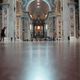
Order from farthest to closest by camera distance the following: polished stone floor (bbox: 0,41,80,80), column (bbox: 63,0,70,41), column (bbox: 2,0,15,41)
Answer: column (bbox: 63,0,70,41) → column (bbox: 2,0,15,41) → polished stone floor (bbox: 0,41,80,80)

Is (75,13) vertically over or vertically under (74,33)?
over

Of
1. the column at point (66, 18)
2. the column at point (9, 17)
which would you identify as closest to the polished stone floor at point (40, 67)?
the column at point (9, 17)

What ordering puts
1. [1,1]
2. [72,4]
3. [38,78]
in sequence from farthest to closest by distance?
[1,1]
[72,4]
[38,78]

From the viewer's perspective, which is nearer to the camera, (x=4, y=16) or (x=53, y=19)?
(x=4, y=16)

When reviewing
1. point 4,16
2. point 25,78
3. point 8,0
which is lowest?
point 25,78

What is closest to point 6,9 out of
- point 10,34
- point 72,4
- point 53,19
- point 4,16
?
point 4,16

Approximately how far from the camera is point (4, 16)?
26.8 meters

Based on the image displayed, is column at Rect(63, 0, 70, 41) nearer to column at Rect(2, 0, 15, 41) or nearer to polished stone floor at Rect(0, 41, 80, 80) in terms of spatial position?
column at Rect(2, 0, 15, 41)

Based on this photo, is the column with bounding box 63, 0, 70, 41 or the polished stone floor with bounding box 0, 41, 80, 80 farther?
the column with bounding box 63, 0, 70, 41

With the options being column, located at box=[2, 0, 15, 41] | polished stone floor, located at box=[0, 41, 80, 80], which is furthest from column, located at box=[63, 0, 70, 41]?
polished stone floor, located at box=[0, 41, 80, 80]

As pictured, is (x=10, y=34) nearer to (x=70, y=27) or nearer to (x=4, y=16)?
(x=4, y=16)

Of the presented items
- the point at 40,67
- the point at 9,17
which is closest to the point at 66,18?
the point at 9,17

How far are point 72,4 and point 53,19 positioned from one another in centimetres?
2389

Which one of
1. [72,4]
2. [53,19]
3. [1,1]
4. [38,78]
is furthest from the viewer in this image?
[53,19]
